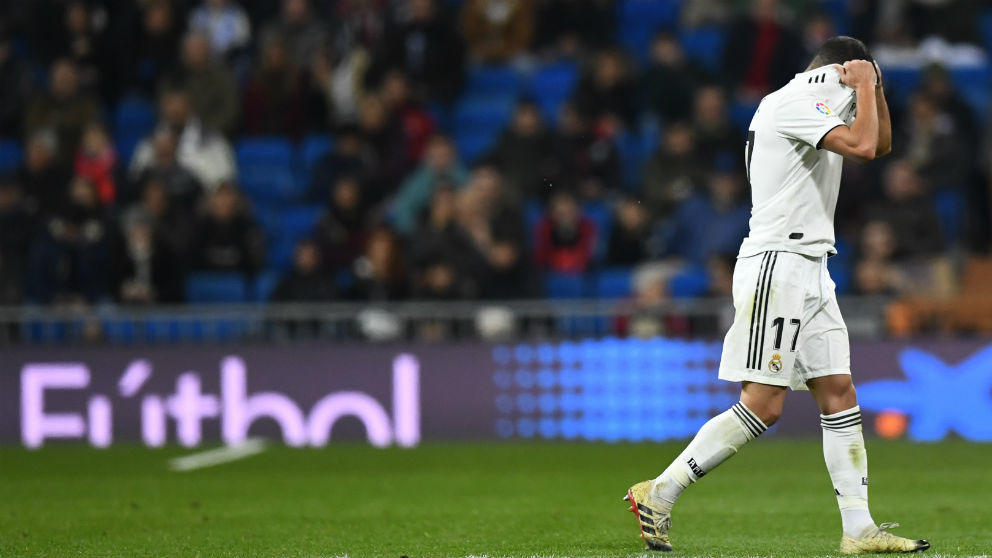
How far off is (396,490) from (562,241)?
6.01 metres

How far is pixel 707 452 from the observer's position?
22.7 ft

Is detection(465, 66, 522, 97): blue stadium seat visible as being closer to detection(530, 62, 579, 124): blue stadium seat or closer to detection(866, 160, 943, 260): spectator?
detection(530, 62, 579, 124): blue stadium seat

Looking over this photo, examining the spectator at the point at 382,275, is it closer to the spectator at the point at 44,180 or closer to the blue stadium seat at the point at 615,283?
the blue stadium seat at the point at 615,283

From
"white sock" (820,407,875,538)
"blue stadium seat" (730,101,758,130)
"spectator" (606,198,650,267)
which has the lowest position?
"white sock" (820,407,875,538)

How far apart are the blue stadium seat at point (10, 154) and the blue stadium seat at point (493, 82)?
5.40 meters

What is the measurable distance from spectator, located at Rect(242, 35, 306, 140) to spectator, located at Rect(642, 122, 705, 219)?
4317 millimetres

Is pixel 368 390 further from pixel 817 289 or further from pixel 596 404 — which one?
pixel 817 289

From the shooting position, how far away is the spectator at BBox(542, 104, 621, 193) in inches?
656

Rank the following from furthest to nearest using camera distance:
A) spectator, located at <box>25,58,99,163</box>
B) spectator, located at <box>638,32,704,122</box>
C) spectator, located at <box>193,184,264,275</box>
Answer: spectator, located at <box>25,58,99,163</box> → spectator, located at <box>638,32,704,122</box> → spectator, located at <box>193,184,264,275</box>

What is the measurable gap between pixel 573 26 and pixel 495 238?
4.36 meters

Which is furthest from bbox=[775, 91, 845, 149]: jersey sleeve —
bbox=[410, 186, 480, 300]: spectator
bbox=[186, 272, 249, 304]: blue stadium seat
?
bbox=[186, 272, 249, 304]: blue stadium seat

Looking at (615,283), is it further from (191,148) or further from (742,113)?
(191,148)

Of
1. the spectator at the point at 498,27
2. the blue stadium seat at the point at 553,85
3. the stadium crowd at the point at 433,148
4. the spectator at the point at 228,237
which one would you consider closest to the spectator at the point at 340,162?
the stadium crowd at the point at 433,148

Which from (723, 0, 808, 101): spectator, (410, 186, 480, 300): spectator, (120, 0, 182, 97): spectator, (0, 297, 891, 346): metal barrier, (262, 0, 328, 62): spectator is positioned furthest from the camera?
(262, 0, 328, 62): spectator
